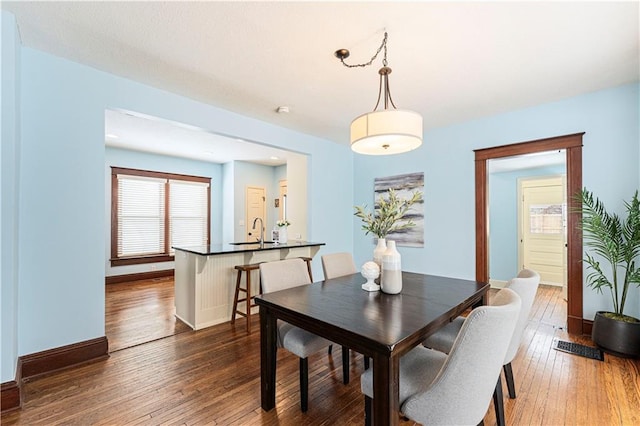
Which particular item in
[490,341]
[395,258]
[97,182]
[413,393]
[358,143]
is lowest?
[413,393]

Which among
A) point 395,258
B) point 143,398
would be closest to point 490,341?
point 395,258

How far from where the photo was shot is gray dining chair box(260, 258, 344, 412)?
1869 mm

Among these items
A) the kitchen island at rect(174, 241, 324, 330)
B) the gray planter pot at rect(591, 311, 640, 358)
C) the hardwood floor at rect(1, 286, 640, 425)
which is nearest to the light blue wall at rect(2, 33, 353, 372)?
the hardwood floor at rect(1, 286, 640, 425)

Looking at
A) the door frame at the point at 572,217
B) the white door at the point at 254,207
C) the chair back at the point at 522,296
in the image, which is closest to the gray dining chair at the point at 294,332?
the chair back at the point at 522,296

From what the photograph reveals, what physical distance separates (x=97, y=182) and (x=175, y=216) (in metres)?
3.99

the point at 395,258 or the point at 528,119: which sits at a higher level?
the point at 528,119

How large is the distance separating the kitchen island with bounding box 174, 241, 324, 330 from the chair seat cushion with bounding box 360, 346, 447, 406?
230 centimetres

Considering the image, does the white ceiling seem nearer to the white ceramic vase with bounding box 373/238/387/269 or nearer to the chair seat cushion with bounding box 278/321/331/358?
the white ceramic vase with bounding box 373/238/387/269

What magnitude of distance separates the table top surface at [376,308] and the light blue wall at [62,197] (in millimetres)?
1778

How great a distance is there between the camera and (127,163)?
5680 millimetres

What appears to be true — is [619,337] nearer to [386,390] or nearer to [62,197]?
[386,390]

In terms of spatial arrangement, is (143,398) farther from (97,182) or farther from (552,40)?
(552,40)

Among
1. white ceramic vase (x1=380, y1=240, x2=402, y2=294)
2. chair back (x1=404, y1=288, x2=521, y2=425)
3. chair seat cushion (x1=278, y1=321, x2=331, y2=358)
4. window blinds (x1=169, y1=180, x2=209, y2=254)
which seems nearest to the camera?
chair back (x1=404, y1=288, x2=521, y2=425)

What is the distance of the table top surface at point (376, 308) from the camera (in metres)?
1.33
